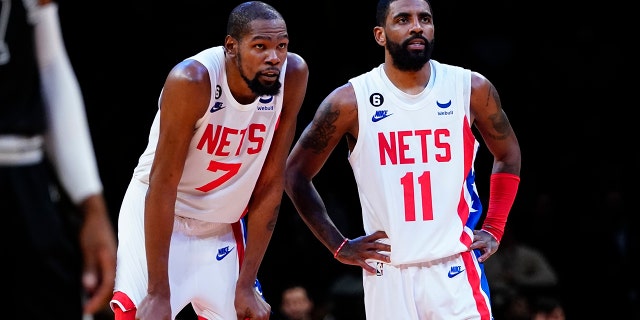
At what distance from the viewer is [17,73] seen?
133 inches

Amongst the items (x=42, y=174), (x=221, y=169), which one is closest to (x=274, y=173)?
(x=221, y=169)

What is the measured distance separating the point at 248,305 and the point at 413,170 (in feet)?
3.65

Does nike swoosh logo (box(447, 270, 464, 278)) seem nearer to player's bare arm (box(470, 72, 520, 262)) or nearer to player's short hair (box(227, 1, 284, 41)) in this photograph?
player's bare arm (box(470, 72, 520, 262))

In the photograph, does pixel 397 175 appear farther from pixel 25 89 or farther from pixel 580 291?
pixel 580 291

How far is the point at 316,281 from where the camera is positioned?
9695 mm

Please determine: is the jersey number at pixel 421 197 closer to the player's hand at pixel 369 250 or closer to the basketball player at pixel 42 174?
the player's hand at pixel 369 250

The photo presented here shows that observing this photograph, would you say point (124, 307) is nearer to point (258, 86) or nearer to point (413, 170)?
point (258, 86)

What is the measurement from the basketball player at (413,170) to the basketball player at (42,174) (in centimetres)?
226

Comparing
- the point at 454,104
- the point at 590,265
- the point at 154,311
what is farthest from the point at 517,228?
the point at 154,311

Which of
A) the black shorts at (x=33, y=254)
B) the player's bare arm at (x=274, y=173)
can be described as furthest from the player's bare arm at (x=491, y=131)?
the black shorts at (x=33, y=254)

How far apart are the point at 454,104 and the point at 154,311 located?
1931 mm

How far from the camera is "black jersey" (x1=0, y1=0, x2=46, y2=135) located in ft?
10.9

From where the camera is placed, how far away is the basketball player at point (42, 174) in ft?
10.7

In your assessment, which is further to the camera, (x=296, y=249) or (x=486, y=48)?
(x=486, y=48)
